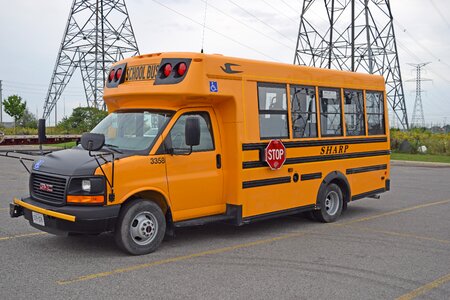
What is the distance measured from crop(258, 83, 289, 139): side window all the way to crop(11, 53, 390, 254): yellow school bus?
0.6 inches

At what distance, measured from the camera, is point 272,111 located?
7.80 metres

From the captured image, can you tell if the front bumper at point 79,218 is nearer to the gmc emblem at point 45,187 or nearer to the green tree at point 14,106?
the gmc emblem at point 45,187

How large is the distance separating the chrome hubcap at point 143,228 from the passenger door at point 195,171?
0.35m

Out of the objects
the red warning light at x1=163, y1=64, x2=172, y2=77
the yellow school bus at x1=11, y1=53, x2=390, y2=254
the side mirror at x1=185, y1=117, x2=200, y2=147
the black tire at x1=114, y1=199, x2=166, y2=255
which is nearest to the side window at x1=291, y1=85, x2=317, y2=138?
the yellow school bus at x1=11, y1=53, x2=390, y2=254

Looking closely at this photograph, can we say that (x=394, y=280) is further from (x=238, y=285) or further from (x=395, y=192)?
(x=395, y=192)

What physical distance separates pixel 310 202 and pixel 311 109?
5.08 feet

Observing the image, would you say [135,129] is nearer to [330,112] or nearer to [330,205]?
[330,112]

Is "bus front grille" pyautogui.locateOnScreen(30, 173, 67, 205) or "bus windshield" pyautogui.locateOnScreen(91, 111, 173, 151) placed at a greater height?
"bus windshield" pyautogui.locateOnScreen(91, 111, 173, 151)

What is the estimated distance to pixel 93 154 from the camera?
6.37 meters

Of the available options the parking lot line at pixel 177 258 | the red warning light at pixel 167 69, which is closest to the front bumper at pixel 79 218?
the parking lot line at pixel 177 258

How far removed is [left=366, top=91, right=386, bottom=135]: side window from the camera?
9.76 meters

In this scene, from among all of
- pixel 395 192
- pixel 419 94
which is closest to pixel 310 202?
pixel 395 192

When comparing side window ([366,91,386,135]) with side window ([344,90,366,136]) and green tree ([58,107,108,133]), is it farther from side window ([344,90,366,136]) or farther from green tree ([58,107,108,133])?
green tree ([58,107,108,133])

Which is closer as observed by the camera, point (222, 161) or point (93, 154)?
point (93, 154)
